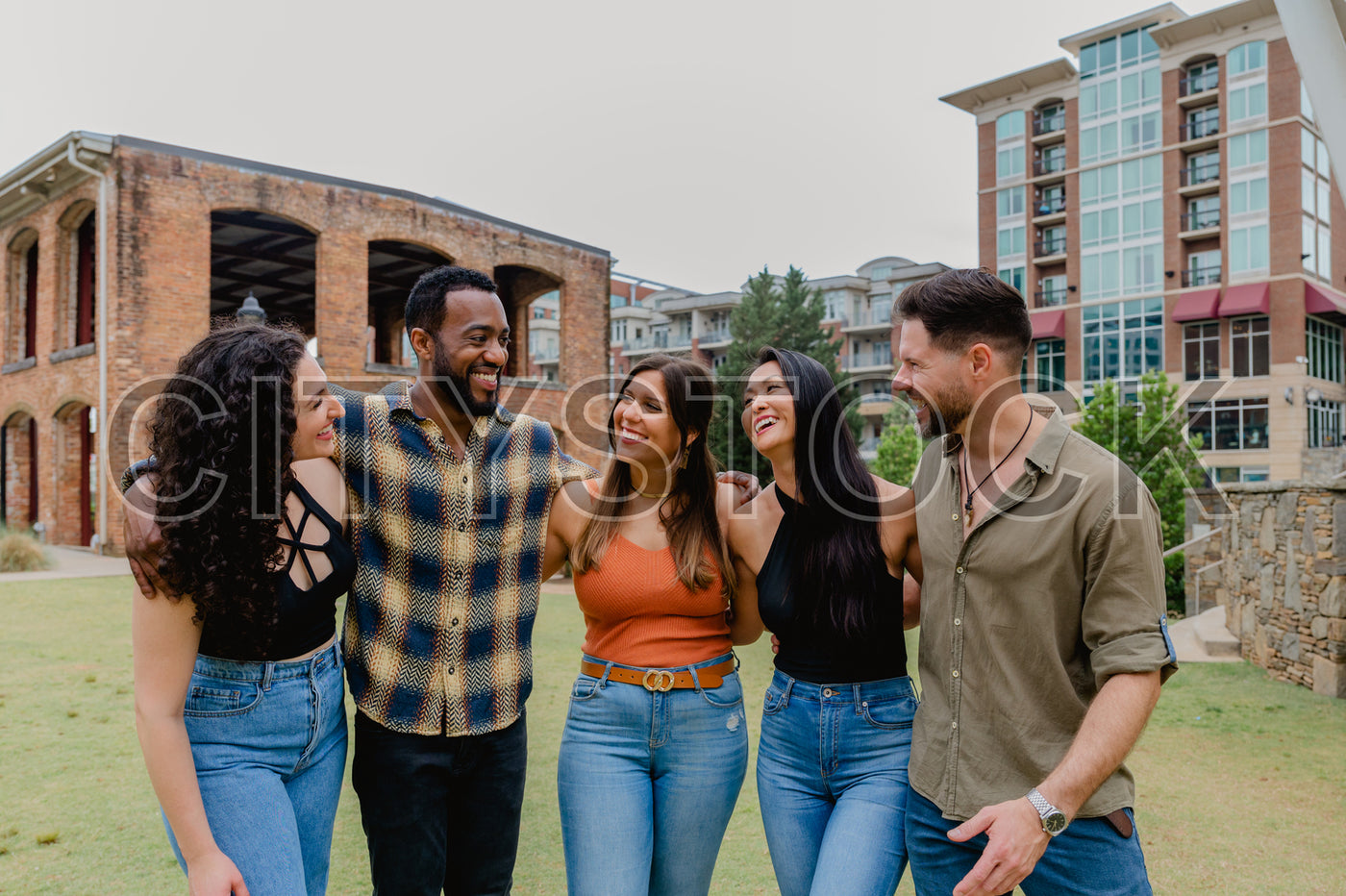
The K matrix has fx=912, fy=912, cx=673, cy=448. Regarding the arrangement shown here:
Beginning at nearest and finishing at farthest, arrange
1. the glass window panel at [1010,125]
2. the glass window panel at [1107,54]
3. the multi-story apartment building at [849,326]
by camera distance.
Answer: the glass window panel at [1107,54] → the glass window panel at [1010,125] → the multi-story apartment building at [849,326]

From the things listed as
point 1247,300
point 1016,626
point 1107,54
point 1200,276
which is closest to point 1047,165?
point 1107,54

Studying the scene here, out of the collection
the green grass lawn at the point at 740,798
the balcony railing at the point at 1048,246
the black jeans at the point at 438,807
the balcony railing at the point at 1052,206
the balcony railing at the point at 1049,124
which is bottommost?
the green grass lawn at the point at 740,798

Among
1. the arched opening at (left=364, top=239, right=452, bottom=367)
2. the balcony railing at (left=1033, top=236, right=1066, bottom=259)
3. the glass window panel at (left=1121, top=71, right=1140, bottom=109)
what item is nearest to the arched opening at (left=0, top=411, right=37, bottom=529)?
the arched opening at (left=364, top=239, right=452, bottom=367)

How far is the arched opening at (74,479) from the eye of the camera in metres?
18.7

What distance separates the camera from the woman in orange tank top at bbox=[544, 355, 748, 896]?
107 inches

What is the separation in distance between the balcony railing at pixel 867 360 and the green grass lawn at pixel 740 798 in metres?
50.3

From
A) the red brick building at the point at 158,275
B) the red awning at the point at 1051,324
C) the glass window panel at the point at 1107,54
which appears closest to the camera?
the red brick building at the point at 158,275

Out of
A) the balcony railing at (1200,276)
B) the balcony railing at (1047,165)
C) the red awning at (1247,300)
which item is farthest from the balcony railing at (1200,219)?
the balcony railing at (1047,165)

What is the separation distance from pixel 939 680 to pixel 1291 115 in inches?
1691

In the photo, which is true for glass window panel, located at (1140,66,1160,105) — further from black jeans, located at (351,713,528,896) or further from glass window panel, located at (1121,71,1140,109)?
black jeans, located at (351,713,528,896)

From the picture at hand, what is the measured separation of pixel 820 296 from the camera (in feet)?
133

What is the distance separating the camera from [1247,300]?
119ft

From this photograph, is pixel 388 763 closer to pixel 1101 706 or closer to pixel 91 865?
pixel 1101 706

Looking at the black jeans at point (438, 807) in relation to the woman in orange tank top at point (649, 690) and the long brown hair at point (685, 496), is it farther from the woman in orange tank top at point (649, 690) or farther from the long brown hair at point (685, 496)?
the long brown hair at point (685, 496)
